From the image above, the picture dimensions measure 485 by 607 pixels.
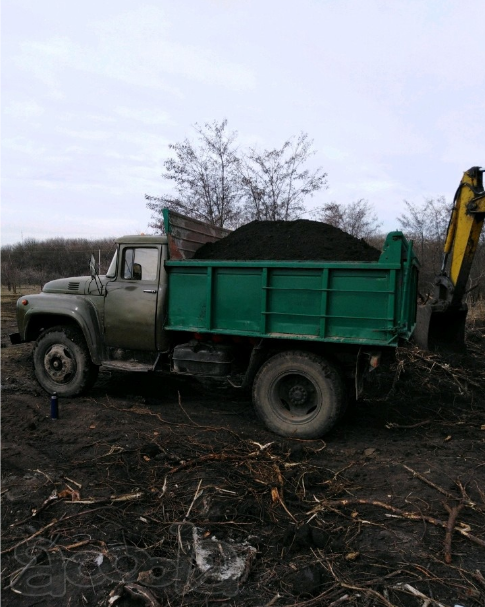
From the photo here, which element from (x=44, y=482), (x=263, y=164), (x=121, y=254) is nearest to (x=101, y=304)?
(x=121, y=254)

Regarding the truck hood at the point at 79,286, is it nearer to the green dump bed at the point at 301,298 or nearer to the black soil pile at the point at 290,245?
the green dump bed at the point at 301,298

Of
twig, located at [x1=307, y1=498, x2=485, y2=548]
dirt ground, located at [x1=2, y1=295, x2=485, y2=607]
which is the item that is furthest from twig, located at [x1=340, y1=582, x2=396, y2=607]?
twig, located at [x1=307, y1=498, x2=485, y2=548]

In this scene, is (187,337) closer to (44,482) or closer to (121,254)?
(121,254)

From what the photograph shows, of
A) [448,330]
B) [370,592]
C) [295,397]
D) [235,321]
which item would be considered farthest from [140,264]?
[448,330]

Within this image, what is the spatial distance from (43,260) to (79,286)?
35787mm

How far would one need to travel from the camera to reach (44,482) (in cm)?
412

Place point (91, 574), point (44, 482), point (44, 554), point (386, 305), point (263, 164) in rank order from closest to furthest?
point (91, 574), point (44, 554), point (44, 482), point (386, 305), point (263, 164)

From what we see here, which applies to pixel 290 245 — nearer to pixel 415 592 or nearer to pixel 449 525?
pixel 449 525

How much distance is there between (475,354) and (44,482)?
830 centimetres

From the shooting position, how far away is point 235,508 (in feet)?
12.1

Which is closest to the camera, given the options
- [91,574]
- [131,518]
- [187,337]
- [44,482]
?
[91,574]

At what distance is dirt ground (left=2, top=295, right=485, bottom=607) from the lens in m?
2.82

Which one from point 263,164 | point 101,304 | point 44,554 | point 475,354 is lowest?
point 44,554

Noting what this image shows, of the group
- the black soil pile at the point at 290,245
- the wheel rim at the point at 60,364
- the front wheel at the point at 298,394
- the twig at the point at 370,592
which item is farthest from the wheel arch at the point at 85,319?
the twig at the point at 370,592
